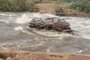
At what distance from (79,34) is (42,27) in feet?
8.55

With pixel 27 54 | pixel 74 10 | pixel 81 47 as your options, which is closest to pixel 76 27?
pixel 81 47

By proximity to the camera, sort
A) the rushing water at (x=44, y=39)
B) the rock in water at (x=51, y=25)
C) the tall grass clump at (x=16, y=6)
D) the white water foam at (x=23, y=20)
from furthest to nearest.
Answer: the tall grass clump at (x=16, y=6) → the white water foam at (x=23, y=20) → the rock in water at (x=51, y=25) → the rushing water at (x=44, y=39)

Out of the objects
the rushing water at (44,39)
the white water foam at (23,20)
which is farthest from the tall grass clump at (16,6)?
the rushing water at (44,39)

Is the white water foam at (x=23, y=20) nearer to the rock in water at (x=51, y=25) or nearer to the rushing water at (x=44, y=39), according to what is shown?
the rushing water at (x=44, y=39)

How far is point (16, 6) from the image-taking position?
98.6 feet

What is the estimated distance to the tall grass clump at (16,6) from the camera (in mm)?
29756

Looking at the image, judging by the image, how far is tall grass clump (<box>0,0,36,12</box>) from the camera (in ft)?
97.6

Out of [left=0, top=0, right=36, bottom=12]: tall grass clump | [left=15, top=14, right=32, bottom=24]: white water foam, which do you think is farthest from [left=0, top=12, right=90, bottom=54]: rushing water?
[left=0, top=0, right=36, bottom=12]: tall grass clump

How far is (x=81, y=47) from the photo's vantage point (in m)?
15.2

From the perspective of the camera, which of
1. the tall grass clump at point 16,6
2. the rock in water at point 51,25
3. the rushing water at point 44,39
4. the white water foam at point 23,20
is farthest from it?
the tall grass clump at point 16,6

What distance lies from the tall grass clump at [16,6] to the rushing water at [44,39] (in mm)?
6772

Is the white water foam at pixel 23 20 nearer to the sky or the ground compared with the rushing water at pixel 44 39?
nearer to the ground

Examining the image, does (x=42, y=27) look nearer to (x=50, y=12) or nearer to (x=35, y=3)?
(x=50, y=12)

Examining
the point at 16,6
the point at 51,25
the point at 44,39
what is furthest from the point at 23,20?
the point at 44,39
